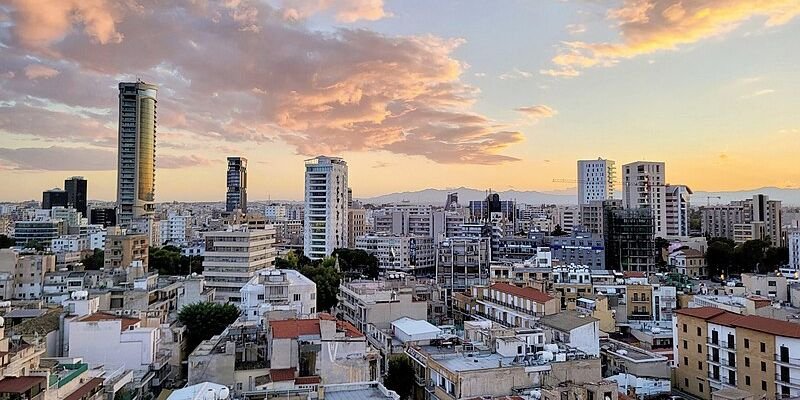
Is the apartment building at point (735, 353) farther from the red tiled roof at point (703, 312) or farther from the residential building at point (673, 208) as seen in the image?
the residential building at point (673, 208)

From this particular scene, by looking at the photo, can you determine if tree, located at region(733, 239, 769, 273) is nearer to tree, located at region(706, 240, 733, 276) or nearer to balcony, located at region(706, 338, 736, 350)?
tree, located at region(706, 240, 733, 276)

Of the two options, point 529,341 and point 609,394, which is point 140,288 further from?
→ point 609,394

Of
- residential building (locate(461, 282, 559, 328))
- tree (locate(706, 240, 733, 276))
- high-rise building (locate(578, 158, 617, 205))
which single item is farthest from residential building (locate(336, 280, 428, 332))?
high-rise building (locate(578, 158, 617, 205))

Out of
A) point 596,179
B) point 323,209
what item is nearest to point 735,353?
point 323,209

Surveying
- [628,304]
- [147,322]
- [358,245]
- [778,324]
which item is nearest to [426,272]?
[358,245]

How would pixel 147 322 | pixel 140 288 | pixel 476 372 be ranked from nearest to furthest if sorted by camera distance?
pixel 476 372 → pixel 147 322 → pixel 140 288

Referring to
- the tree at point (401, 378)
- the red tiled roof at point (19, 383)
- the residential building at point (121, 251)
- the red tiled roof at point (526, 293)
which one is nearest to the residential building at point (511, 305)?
the red tiled roof at point (526, 293)

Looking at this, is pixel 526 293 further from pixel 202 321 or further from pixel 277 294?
pixel 202 321
